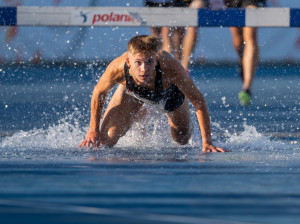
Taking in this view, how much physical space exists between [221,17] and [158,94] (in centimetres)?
234

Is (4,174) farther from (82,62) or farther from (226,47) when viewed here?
(82,62)

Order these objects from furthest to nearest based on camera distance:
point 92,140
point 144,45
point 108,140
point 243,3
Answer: point 243,3, point 108,140, point 92,140, point 144,45

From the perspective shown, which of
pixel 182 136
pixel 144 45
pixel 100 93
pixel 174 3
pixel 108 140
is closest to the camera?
pixel 144 45

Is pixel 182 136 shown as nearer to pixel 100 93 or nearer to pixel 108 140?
pixel 108 140

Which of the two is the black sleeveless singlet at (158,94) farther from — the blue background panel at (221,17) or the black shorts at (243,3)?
the black shorts at (243,3)

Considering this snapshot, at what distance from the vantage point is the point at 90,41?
15.0 meters

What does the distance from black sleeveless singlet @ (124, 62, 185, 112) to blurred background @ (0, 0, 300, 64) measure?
733 cm

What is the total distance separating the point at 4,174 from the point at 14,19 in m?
4.03

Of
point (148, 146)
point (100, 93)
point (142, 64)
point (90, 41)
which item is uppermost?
point (90, 41)

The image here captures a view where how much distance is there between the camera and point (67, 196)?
3.32 metres

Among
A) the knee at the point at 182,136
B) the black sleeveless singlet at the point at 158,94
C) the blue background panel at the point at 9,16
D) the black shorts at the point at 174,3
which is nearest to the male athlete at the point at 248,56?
the black shorts at the point at 174,3

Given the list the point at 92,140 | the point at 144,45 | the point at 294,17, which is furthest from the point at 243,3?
the point at 92,140

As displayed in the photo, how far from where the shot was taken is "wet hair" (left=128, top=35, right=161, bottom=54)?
5.30 meters

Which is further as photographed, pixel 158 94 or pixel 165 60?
pixel 158 94
